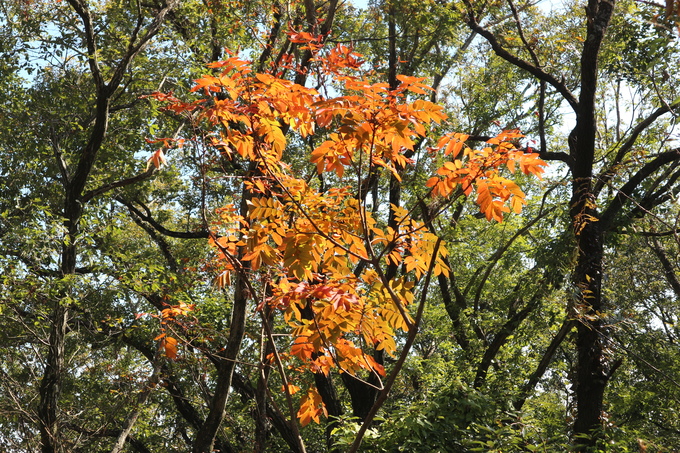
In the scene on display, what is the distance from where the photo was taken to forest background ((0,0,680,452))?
280cm

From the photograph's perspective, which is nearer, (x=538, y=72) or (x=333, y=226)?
(x=333, y=226)

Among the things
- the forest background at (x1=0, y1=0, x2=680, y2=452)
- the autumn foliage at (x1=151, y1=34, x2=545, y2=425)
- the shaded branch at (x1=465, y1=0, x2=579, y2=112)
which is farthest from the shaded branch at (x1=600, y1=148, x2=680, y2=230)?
the autumn foliage at (x1=151, y1=34, x2=545, y2=425)

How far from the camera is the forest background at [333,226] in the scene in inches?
110

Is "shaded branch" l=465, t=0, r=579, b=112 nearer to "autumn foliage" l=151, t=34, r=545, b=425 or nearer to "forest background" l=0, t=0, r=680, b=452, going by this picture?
"forest background" l=0, t=0, r=680, b=452

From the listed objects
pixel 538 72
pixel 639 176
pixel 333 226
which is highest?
pixel 538 72

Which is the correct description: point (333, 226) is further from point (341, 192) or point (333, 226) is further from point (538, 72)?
point (538, 72)

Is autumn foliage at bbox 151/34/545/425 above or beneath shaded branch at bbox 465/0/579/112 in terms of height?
beneath

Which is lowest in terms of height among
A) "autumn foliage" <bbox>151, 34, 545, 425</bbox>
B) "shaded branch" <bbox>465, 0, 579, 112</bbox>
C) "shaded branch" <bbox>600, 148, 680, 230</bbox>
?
"autumn foliage" <bbox>151, 34, 545, 425</bbox>

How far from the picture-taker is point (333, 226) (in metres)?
2.99

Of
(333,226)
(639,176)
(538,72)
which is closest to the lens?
(333,226)

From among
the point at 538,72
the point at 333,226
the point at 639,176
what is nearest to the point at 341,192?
the point at 333,226

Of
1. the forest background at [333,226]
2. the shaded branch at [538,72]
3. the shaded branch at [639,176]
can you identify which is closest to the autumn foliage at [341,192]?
the forest background at [333,226]

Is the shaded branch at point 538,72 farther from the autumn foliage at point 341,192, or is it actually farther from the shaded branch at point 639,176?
the autumn foliage at point 341,192

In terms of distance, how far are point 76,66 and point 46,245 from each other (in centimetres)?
384
